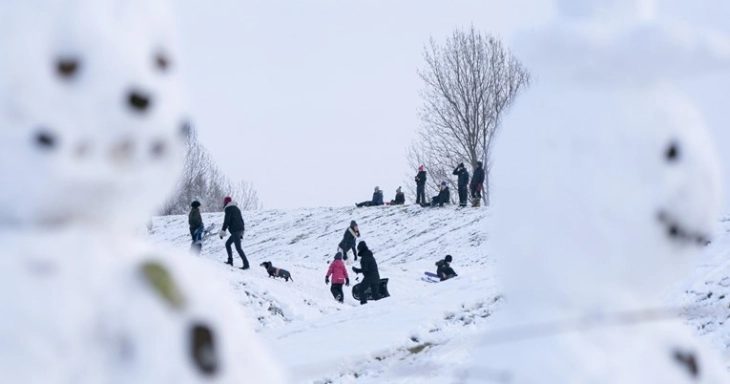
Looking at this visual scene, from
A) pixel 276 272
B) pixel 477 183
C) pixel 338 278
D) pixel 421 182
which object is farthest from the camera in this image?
pixel 421 182

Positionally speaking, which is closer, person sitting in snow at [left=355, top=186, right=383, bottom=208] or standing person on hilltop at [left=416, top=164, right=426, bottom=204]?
standing person on hilltop at [left=416, top=164, right=426, bottom=204]

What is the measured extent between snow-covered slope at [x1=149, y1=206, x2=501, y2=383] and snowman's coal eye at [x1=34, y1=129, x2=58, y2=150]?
1012 millimetres

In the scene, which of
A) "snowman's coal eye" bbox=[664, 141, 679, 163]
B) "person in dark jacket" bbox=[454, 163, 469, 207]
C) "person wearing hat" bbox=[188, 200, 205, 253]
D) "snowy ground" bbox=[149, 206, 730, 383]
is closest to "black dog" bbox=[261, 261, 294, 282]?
"snowy ground" bbox=[149, 206, 730, 383]

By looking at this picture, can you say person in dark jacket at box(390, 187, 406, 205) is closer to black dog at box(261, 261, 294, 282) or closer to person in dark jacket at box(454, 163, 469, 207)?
person in dark jacket at box(454, 163, 469, 207)

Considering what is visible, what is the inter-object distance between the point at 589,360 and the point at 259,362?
3.79 ft

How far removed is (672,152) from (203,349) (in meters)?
1.58

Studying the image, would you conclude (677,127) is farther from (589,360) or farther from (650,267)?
(589,360)

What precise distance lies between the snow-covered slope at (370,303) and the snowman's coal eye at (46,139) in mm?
1012

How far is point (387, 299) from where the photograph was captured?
538 inches

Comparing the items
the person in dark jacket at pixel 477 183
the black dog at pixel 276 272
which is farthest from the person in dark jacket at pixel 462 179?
the black dog at pixel 276 272

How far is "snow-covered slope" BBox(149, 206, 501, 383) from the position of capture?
9.75 metres

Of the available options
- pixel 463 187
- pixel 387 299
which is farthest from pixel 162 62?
pixel 463 187

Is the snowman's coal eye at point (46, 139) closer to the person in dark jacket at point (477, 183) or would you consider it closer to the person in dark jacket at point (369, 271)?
the person in dark jacket at point (369, 271)

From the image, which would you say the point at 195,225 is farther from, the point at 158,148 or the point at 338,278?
the point at 158,148
